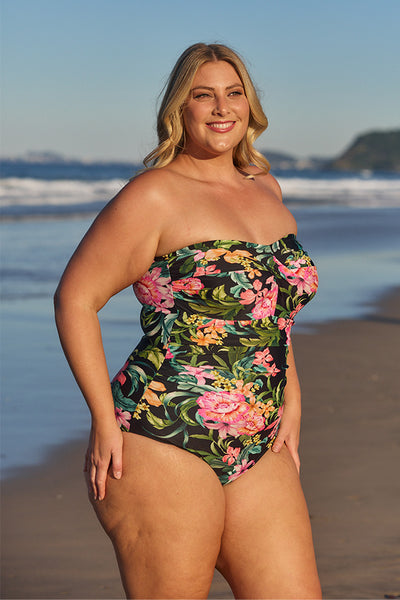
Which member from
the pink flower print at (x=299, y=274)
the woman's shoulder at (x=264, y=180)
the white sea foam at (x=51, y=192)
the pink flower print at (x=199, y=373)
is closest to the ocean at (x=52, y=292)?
the white sea foam at (x=51, y=192)

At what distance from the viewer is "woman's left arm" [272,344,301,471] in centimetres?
278

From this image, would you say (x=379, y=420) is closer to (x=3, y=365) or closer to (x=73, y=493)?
(x=73, y=493)

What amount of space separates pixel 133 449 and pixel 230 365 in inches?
14.5

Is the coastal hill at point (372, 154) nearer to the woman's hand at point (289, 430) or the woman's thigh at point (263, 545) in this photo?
the woman's hand at point (289, 430)

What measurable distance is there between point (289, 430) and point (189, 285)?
0.69 metres

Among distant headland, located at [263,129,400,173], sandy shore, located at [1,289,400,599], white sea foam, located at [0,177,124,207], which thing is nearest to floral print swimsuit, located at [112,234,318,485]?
sandy shore, located at [1,289,400,599]

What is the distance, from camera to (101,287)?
2463mm

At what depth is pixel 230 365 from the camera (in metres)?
2.45

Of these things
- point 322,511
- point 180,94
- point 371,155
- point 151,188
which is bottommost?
point 371,155

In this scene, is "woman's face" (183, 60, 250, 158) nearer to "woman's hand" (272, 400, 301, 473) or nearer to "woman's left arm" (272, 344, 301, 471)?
"woman's left arm" (272, 344, 301, 471)

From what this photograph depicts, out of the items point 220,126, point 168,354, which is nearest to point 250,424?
point 168,354

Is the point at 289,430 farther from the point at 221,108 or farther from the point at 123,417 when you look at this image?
the point at 221,108

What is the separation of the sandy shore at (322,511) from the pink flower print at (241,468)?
5.27 feet

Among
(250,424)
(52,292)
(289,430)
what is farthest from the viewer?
(52,292)
